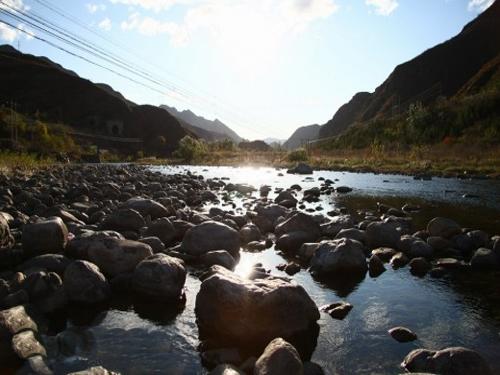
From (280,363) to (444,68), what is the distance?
177 metres

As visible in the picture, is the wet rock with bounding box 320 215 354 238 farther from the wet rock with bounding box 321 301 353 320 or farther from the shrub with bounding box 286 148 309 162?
the shrub with bounding box 286 148 309 162

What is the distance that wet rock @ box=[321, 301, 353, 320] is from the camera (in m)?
5.50

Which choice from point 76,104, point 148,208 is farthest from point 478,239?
point 76,104

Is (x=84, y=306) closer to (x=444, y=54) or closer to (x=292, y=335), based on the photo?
(x=292, y=335)

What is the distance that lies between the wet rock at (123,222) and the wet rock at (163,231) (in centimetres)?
57

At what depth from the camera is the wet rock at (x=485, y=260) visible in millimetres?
7514

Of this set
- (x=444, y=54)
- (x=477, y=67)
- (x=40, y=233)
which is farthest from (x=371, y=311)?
(x=444, y=54)

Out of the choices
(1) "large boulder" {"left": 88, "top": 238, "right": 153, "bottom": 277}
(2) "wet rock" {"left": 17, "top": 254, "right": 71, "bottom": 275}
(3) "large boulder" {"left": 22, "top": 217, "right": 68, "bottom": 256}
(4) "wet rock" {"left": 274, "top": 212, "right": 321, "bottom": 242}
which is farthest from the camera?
(4) "wet rock" {"left": 274, "top": 212, "right": 321, "bottom": 242}

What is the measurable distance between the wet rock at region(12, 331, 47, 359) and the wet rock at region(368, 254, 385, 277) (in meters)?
5.48

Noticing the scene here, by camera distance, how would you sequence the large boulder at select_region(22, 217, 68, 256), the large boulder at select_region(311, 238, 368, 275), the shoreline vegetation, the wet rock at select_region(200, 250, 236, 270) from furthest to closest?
the shoreline vegetation → the wet rock at select_region(200, 250, 236, 270) → the large boulder at select_region(311, 238, 368, 275) → the large boulder at select_region(22, 217, 68, 256)

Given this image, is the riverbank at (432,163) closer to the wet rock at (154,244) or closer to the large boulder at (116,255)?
the wet rock at (154,244)

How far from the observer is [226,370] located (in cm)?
376

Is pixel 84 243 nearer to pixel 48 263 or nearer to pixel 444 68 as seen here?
pixel 48 263

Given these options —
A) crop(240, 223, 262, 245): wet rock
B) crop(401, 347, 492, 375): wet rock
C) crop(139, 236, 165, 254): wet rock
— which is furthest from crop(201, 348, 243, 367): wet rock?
crop(240, 223, 262, 245): wet rock
